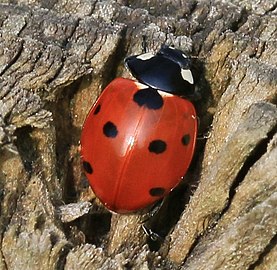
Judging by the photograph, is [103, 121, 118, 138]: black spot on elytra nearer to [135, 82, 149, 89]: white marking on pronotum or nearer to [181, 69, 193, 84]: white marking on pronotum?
[135, 82, 149, 89]: white marking on pronotum

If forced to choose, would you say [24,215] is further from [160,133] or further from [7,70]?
[160,133]

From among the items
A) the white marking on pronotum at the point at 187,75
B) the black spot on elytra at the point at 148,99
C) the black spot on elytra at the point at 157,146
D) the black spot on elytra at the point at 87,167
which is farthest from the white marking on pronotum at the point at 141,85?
the black spot on elytra at the point at 87,167

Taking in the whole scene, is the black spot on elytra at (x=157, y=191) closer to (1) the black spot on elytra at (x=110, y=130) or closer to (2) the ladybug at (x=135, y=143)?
(2) the ladybug at (x=135, y=143)

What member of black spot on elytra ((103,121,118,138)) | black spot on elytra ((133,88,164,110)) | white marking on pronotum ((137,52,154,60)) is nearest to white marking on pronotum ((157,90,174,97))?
black spot on elytra ((133,88,164,110))

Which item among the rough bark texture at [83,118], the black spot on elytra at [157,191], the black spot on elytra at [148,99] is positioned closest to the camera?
the rough bark texture at [83,118]

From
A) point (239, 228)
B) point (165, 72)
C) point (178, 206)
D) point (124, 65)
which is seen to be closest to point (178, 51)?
point (124, 65)

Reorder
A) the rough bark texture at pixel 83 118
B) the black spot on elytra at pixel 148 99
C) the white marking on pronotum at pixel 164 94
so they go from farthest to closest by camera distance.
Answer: the white marking on pronotum at pixel 164 94 → the black spot on elytra at pixel 148 99 → the rough bark texture at pixel 83 118
